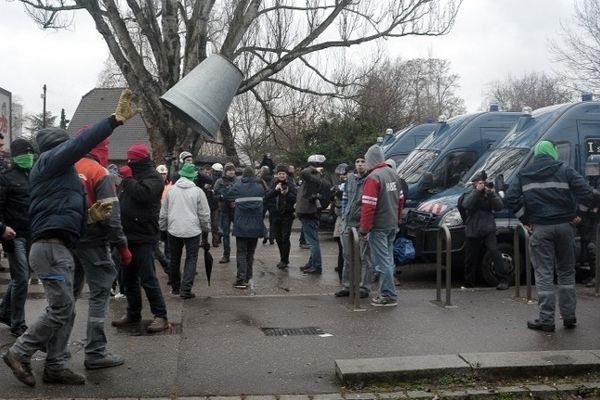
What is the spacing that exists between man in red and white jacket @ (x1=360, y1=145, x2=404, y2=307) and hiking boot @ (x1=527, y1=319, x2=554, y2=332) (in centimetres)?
180

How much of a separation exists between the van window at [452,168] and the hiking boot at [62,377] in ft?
28.0

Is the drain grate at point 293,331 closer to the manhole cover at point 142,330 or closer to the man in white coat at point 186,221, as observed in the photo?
the manhole cover at point 142,330

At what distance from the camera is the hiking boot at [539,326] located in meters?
7.00

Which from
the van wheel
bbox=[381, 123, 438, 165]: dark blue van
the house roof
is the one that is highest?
the house roof

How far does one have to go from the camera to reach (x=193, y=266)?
901cm

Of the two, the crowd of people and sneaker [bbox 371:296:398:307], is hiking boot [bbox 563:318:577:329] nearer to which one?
the crowd of people

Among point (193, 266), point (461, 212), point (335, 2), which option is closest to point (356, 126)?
point (335, 2)

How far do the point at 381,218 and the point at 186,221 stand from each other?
96.3 inches

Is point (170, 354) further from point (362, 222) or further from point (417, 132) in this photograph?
point (417, 132)

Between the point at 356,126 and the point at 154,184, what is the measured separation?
60.0ft

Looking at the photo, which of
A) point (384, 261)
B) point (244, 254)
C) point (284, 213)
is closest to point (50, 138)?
point (384, 261)

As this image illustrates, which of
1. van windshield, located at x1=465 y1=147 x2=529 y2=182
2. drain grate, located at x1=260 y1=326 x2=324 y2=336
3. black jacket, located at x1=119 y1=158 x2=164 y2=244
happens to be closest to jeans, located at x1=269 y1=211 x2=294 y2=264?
van windshield, located at x1=465 y1=147 x2=529 y2=182

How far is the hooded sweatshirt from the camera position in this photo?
27.2 ft

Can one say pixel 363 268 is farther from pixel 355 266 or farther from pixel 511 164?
pixel 511 164
